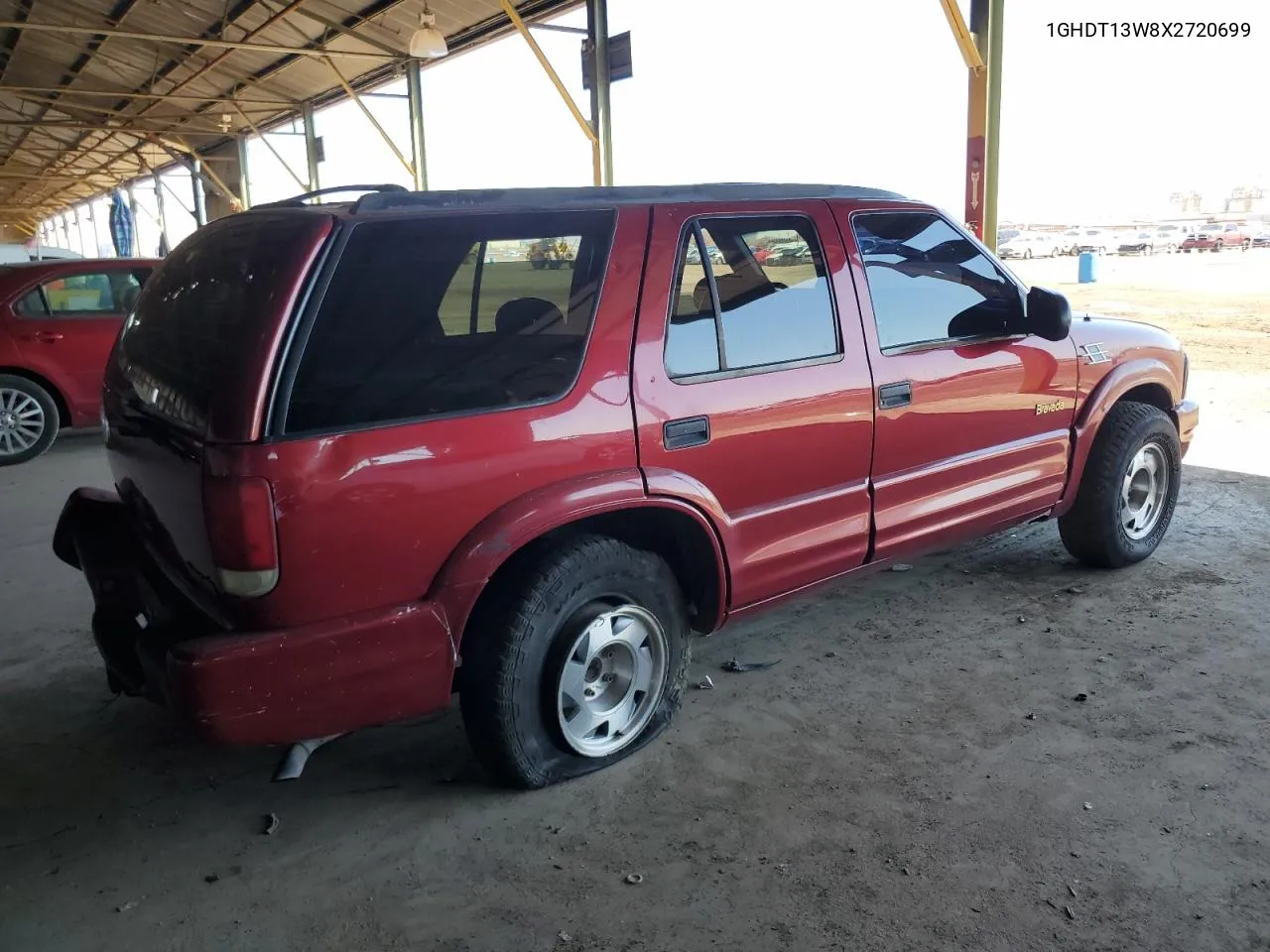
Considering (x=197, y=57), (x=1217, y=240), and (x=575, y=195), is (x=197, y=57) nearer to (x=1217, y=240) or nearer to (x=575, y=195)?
(x=575, y=195)

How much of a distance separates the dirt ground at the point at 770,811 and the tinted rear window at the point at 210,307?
120 centimetres

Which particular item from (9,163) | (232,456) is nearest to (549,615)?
(232,456)

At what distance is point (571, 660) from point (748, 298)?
4.22 ft

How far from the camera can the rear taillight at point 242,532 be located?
2238 mm

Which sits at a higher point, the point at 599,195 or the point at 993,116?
the point at 993,116

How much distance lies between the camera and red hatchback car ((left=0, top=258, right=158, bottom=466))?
7.76 m

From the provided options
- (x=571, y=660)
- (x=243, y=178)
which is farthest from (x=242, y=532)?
(x=243, y=178)

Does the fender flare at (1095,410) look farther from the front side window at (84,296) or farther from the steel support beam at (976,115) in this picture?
the front side window at (84,296)

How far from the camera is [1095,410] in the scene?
13.8ft

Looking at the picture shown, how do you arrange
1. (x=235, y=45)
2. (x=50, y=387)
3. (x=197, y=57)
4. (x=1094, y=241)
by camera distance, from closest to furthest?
(x=50, y=387) → (x=235, y=45) → (x=197, y=57) → (x=1094, y=241)

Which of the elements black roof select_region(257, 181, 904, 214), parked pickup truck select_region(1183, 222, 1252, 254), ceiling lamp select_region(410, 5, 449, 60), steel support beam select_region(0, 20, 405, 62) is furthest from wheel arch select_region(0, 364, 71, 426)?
parked pickup truck select_region(1183, 222, 1252, 254)

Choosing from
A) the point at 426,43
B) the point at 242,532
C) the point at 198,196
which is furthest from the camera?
the point at 198,196

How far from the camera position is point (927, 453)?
3611 millimetres


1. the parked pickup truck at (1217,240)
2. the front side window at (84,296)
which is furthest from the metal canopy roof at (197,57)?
the parked pickup truck at (1217,240)
